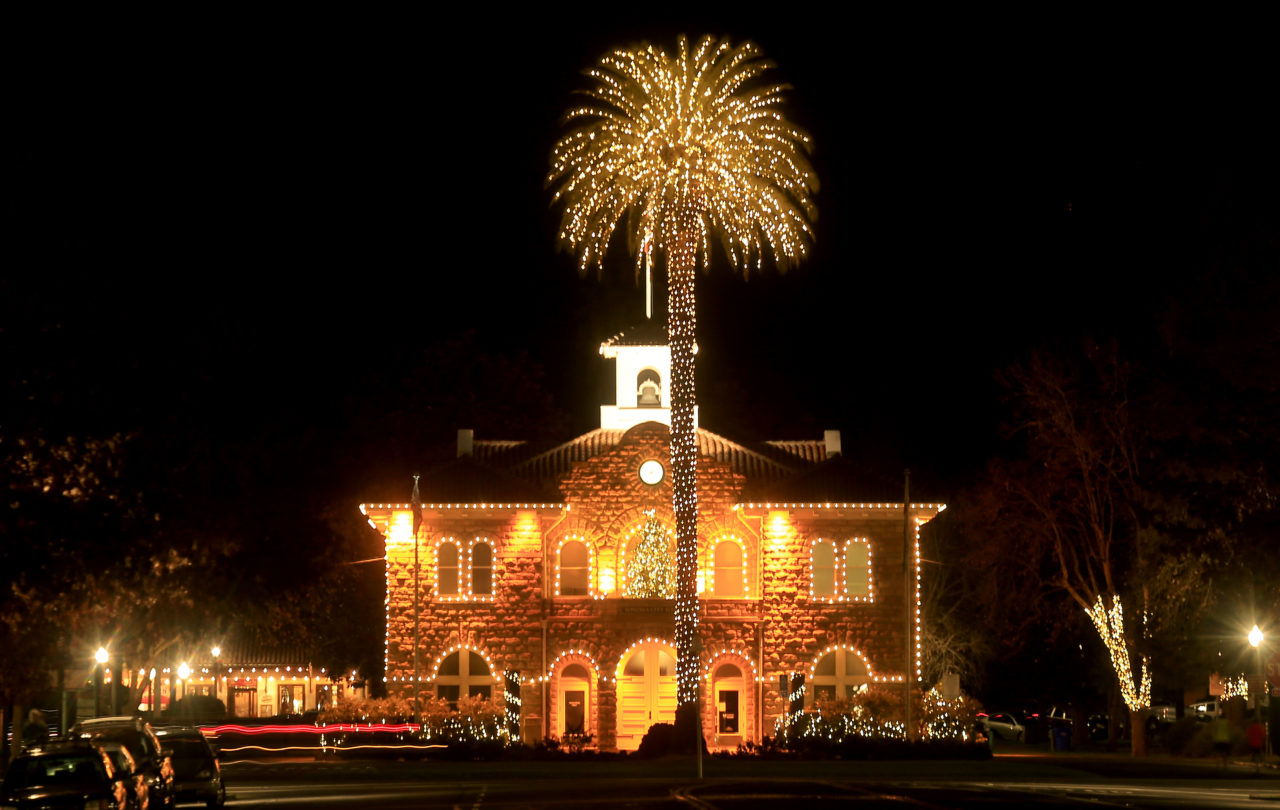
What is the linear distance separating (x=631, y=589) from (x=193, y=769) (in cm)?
2228

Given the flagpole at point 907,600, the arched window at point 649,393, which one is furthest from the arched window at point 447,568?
the flagpole at point 907,600

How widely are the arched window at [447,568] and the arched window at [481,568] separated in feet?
1.84

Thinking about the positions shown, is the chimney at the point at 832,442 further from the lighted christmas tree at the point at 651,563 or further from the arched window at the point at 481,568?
→ the arched window at the point at 481,568

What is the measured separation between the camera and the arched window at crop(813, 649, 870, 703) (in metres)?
48.4

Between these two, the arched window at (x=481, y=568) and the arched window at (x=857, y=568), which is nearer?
the arched window at (x=857, y=568)

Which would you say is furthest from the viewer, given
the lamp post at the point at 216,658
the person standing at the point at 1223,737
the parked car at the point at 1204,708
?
the parked car at the point at 1204,708

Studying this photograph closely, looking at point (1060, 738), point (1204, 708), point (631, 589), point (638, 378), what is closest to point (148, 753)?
point (631, 589)

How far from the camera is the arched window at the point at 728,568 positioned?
4881cm

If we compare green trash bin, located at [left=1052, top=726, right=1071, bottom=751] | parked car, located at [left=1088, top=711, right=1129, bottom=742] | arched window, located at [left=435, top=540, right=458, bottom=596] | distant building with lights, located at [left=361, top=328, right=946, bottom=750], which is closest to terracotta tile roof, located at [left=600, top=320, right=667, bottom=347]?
distant building with lights, located at [left=361, top=328, right=946, bottom=750]

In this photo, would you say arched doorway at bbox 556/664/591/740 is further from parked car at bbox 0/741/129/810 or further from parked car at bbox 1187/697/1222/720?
parked car at bbox 1187/697/1222/720

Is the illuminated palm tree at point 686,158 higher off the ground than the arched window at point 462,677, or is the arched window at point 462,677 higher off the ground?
the illuminated palm tree at point 686,158

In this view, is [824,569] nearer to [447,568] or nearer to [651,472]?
[651,472]

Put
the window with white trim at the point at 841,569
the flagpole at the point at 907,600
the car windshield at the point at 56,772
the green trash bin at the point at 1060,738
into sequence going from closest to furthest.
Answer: the car windshield at the point at 56,772 → the flagpole at the point at 907,600 → the window with white trim at the point at 841,569 → the green trash bin at the point at 1060,738

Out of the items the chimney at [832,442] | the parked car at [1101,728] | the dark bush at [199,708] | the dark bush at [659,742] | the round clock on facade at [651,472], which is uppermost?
the chimney at [832,442]
